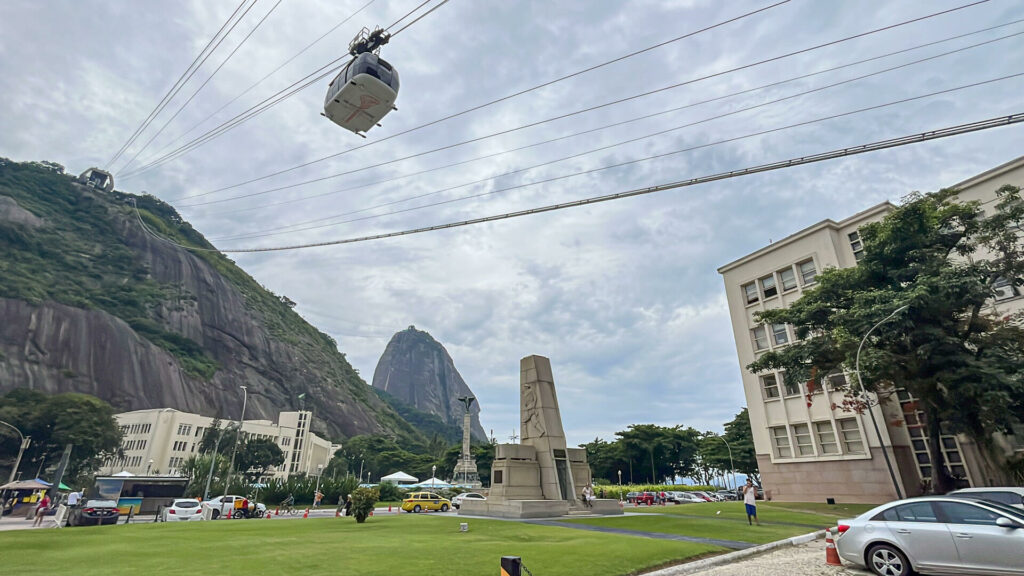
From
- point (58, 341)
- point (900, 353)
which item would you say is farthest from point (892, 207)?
point (58, 341)

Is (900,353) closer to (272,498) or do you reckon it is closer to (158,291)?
(272,498)

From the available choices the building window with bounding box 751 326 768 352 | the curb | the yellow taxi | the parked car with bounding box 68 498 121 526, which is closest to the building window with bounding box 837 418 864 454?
the building window with bounding box 751 326 768 352

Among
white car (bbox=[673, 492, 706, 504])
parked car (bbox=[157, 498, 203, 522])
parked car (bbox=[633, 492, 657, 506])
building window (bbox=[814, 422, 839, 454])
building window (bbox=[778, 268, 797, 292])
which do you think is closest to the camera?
parked car (bbox=[157, 498, 203, 522])

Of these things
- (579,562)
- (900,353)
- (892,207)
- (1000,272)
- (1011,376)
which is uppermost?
(892,207)

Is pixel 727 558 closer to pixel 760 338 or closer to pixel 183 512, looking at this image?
pixel 183 512

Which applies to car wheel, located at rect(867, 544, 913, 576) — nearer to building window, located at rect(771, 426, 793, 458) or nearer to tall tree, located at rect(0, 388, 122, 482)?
building window, located at rect(771, 426, 793, 458)

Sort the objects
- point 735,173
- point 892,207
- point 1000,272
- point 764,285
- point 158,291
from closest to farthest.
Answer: point 735,173 → point 1000,272 → point 892,207 → point 764,285 → point 158,291
